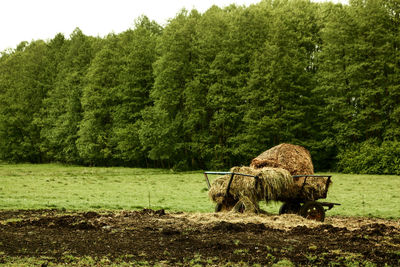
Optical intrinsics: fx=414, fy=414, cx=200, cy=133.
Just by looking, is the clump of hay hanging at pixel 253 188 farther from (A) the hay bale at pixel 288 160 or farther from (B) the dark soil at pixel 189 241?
(B) the dark soil at pixel 189 241

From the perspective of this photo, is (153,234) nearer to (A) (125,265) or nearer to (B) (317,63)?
(A) (125,265)

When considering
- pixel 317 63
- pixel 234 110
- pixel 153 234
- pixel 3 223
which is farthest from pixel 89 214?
pixel 317 63

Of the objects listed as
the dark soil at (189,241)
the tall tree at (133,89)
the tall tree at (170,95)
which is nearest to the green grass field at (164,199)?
the dark soil at (189,241)

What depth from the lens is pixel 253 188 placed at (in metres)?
13.5

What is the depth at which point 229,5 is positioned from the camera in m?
63.9

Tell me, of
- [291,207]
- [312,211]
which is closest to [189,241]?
[312,211]

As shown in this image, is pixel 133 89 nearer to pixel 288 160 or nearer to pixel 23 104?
pixel 23 104

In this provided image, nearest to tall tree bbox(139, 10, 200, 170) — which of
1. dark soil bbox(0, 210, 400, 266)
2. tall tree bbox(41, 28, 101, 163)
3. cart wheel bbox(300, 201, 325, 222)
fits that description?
tall tree bbox(41, 28, 101, 163)

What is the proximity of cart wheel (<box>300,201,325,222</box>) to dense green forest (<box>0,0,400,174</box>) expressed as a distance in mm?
29518

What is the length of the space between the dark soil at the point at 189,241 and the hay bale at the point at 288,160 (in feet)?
7.35

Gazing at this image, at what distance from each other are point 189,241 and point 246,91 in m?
38.1

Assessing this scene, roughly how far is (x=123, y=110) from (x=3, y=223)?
4271 centimetres

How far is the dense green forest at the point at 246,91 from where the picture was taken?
43.7 m

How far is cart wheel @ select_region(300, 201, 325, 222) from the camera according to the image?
1402cm
